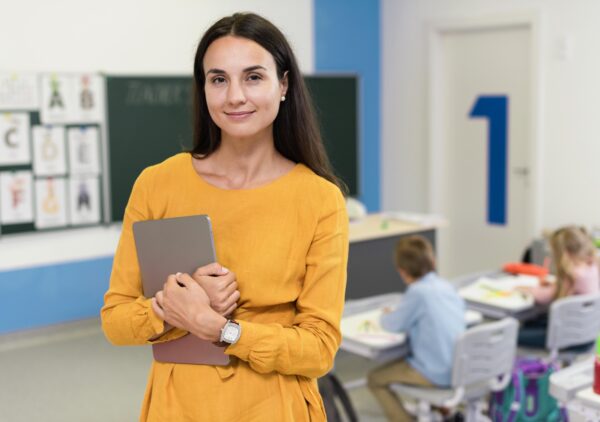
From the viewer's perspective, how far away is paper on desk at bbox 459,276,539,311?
13.1ft

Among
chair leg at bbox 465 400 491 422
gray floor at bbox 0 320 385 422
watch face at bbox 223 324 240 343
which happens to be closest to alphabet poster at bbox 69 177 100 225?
gray floor at bbox 0 320 385 422

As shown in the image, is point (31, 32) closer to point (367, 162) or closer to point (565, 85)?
point (367, 162)

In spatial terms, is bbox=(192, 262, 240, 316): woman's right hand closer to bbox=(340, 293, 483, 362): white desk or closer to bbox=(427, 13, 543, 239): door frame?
bbox=(340, 293, 483, 362): white desk

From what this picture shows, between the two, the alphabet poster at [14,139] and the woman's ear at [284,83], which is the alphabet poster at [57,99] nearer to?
the alphabet poster at [14,139]

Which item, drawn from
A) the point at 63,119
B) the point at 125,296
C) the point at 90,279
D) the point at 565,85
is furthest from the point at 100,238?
the point at 125,296

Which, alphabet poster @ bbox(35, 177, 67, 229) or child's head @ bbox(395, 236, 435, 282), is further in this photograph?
alphabet poster @ bbox(35, 177, 67, 229)

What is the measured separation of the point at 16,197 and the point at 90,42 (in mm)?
1132

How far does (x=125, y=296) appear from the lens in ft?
4.57

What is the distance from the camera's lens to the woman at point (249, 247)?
1.31 metres

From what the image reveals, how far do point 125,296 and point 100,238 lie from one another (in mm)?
4482

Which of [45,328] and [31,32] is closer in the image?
[45,328]

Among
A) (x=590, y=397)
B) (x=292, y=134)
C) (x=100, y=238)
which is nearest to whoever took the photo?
(x=292, y=134)

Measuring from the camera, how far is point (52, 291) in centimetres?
536

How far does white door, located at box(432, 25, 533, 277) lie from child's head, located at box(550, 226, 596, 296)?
2.27m
